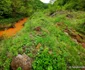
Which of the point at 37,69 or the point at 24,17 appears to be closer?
the point at 37,69

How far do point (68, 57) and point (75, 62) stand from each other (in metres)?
0.40

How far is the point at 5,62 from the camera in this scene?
20.8 feet

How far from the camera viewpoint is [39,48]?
6473 mm

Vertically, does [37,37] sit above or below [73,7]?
above

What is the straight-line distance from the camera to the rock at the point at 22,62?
582 cm

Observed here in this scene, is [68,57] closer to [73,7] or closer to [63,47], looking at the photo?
[63,47]

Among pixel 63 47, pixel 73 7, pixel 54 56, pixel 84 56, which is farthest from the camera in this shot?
pixel 73 7

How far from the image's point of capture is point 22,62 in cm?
590

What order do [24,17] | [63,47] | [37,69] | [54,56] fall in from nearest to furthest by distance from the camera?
[37,69] → [54,56] → [63,47] → [24,17]

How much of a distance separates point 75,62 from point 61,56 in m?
0.75

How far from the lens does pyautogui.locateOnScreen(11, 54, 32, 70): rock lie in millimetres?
5821

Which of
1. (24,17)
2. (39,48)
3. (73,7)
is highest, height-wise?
(39,48)

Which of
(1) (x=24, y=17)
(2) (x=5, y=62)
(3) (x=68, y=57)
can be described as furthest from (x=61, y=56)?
(1) (x=24, y=17)

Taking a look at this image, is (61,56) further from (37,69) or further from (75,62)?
(37,69)
